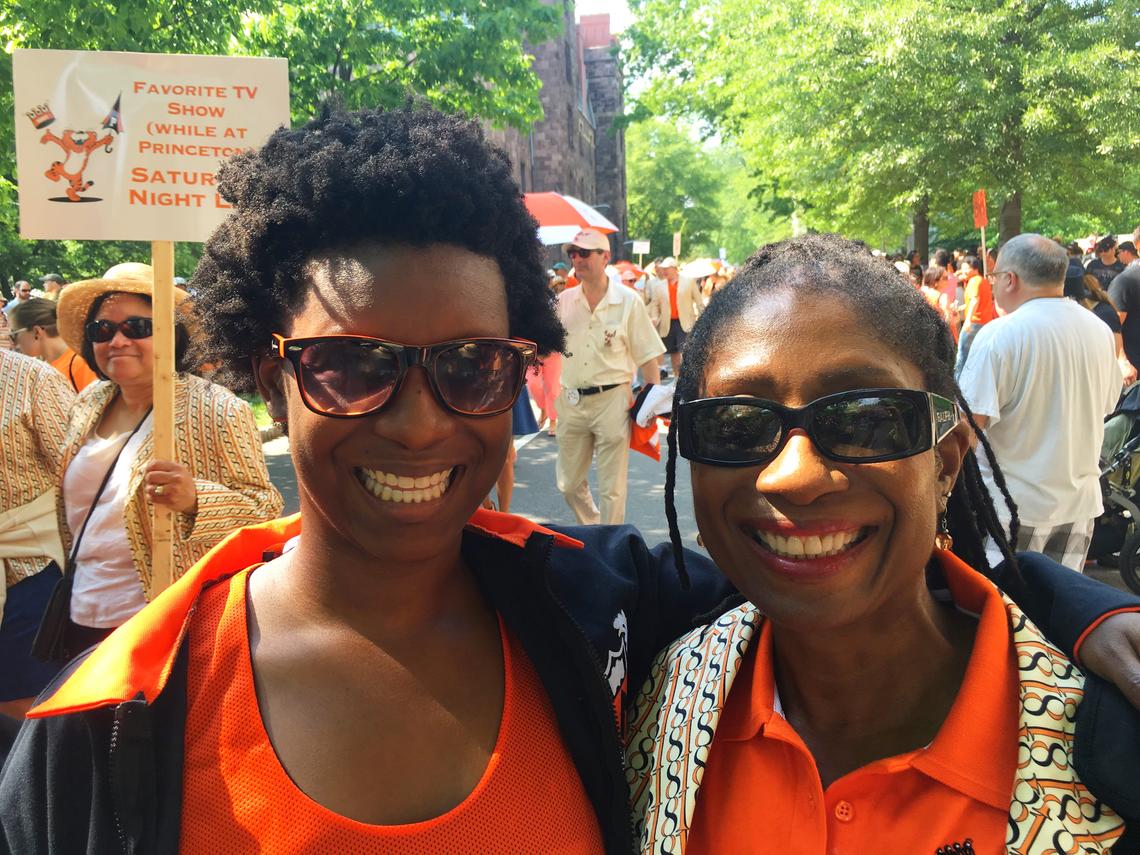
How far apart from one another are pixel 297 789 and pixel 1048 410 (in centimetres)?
431

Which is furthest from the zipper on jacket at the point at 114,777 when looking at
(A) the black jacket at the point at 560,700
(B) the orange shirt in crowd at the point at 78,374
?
(B) the orange shirt in crowd at the point at 78,374

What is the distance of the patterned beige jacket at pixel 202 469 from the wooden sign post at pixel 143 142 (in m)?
0.24

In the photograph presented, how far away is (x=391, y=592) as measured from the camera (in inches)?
67.6

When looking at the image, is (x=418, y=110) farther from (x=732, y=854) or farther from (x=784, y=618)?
(x=732, y=854)

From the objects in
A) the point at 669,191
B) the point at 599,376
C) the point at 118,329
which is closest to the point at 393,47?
the point at 599,376

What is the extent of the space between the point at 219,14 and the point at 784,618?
9.19m

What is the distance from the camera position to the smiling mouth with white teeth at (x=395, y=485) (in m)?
1.60

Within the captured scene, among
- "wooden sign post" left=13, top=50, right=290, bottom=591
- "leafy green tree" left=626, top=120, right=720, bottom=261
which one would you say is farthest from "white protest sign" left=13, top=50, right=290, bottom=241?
"leafy green tree" left=626, top=120, right=720, bottom=261

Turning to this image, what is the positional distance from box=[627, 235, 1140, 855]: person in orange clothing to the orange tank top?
0.18 metres

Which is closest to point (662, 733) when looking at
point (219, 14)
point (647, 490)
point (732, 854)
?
point (732, 854)

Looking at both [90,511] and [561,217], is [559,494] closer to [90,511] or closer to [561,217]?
[90,511]

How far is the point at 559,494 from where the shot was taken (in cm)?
850

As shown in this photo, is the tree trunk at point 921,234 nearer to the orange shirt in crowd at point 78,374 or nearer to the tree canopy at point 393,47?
the tree canopy at point 393,47

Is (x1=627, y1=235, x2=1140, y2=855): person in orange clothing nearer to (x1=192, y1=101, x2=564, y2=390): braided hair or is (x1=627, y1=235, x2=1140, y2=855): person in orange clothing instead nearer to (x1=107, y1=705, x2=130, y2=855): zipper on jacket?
(x1=192, y1=101, x2=564, y2=390): braided hair
